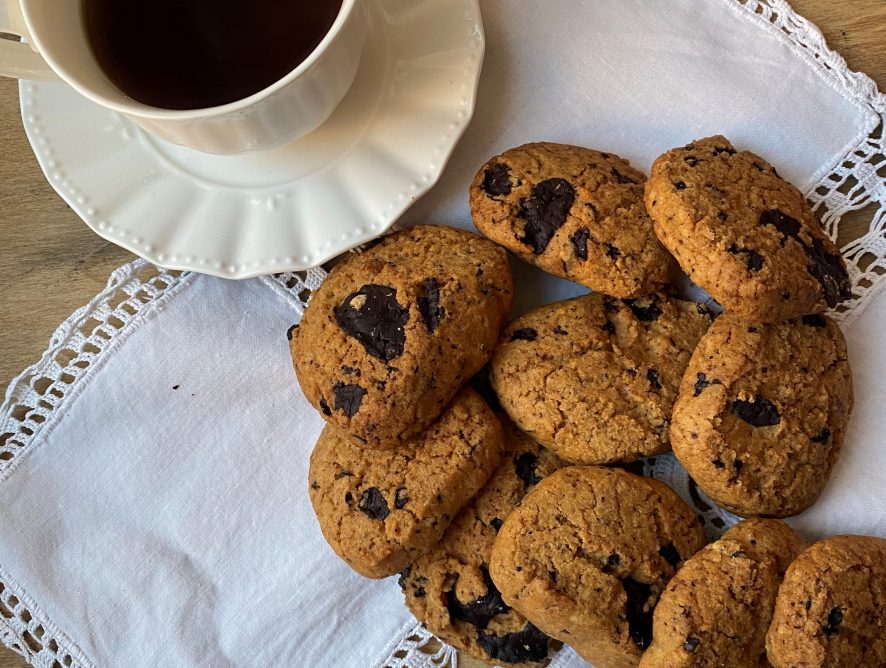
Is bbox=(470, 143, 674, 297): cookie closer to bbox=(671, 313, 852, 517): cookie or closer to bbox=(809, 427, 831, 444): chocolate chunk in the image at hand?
bbox=(671, 313, 852, 517): cookie

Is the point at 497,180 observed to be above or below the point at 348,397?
above

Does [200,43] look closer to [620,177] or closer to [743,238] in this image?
[620,177]

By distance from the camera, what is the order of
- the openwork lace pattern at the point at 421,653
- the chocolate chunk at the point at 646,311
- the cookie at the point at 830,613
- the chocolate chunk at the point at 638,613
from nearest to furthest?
the cookie at the point at 830,613, the chocolate chunk at the point at 638,613, the chocolate chunk at the point at 646,311, the openwork lace pattern at the point at 421,653

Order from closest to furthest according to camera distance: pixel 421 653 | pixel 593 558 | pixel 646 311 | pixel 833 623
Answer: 1. pixel 833 623
2. pixel 593 558
3. pixel 646 311
4. pixel 421 653

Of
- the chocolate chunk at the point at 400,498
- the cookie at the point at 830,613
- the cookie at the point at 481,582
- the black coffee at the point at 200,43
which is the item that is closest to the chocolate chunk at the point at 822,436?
the cookie at the point at 830,613

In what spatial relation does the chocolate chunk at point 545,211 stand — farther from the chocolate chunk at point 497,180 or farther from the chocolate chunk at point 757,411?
the chocolate chunk at point 757,411

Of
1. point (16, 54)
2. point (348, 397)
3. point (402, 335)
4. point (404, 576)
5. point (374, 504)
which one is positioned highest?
point (16, 54)

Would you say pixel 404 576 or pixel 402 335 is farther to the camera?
pixel 404 576

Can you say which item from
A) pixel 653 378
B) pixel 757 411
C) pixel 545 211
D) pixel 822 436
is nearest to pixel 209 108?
pixel 545 211
